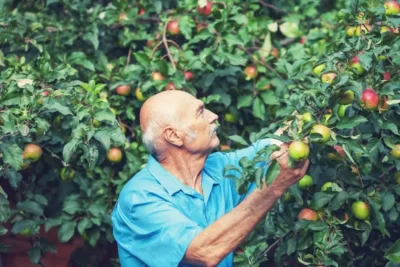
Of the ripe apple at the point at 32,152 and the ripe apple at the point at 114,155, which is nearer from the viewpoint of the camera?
the ripe apple at the point at 32,152

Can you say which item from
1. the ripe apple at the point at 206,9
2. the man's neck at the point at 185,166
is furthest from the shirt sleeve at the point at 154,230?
the ripe apple at the point at 206,9

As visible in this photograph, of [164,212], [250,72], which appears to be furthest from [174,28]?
[164,212]

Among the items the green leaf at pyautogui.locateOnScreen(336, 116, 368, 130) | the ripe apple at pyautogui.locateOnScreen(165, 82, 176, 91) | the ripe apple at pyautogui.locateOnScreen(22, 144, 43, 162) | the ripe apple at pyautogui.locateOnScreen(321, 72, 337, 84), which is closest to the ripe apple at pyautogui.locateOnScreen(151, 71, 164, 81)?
the ripe apple at pyautogui.locateOnScreen(165, 82, 176, 91)

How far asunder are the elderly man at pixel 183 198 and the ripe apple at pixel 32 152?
68 cm

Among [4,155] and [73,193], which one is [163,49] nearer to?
[73,193]

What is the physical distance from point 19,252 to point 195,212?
1.49 metres

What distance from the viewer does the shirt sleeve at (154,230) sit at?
304cm

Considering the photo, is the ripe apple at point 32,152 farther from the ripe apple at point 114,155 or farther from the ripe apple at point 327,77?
the ripe apple at point 327,77

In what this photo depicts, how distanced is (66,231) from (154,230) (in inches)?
45.0

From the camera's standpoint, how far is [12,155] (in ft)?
12.0

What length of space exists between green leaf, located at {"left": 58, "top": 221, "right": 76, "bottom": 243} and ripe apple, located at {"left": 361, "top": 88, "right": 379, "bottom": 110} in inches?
56.0

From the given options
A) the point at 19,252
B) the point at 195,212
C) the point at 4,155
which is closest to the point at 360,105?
the point at 195,212

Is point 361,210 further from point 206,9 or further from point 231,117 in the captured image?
point 206,9

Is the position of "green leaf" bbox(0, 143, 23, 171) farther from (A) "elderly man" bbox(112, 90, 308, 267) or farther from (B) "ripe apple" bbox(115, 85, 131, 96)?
(B) "ripe apple" bbox(115, 85, 131, 96)
